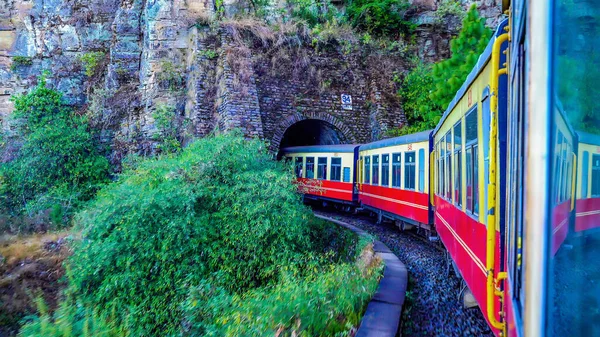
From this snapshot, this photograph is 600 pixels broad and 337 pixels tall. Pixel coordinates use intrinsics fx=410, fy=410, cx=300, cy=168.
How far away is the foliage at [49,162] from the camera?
16266mm

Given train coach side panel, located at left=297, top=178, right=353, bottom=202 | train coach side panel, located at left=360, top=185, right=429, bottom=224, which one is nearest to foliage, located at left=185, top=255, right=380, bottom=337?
train coach side panel, located at left=360, top=185, right=429, bottom=224

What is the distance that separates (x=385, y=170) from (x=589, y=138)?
10044mm

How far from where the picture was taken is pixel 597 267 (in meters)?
1.13

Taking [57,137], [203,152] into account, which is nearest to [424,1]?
[203,152]

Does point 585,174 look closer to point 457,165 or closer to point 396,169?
point 457,165

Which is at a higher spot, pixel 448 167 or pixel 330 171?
pixel 448 167

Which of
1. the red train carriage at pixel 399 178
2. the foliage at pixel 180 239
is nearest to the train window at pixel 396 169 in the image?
the red train carriage at pixel 399 178

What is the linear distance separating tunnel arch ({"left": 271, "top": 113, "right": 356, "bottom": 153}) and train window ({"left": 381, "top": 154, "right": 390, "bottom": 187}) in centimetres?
681

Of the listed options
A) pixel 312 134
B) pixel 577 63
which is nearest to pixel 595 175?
pixel 577 63

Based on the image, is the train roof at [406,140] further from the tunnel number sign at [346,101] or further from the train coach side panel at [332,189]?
the tunnel number sign at [346,101]

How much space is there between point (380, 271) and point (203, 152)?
18.7ft

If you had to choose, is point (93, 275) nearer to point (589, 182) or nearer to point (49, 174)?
point (589, 182)

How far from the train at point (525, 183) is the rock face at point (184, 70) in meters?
12.0

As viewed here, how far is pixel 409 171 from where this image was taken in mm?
9703
